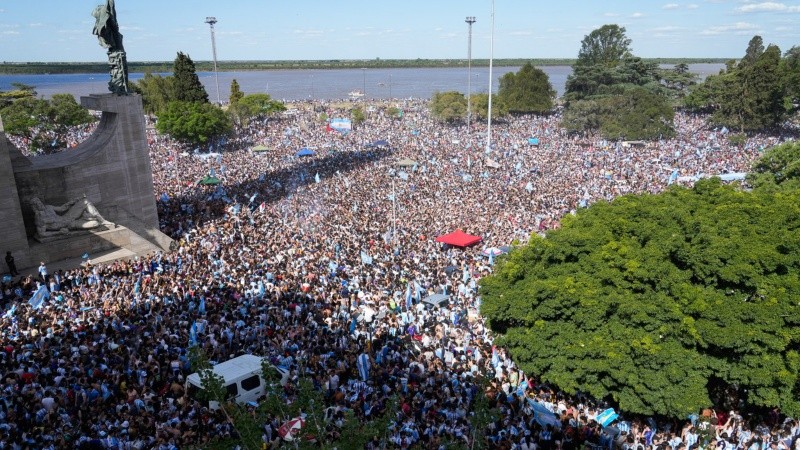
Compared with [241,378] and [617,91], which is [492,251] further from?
[617,91]

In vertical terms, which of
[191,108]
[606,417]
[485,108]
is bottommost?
[606,417]

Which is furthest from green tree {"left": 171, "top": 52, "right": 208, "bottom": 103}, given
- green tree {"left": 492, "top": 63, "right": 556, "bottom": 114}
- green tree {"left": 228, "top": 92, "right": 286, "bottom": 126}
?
green tree {"left": 492, "top": 63, "right": 556, "bottom": 114}

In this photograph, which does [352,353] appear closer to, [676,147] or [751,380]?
[751,380]

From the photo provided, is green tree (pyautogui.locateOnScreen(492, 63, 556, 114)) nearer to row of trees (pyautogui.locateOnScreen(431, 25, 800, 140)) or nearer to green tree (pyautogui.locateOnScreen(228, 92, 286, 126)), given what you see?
row of trees (pyautogui.locateOnScreen(431, 25, 800, 140))

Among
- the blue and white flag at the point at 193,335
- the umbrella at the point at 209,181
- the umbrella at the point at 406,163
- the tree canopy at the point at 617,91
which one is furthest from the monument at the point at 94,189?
the tree canopy at the point at 617,91

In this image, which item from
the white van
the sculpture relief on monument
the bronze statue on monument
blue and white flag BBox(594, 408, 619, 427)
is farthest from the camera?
the bronze statue on monument

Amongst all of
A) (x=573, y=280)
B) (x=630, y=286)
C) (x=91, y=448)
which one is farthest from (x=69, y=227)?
(x=630, y=286)

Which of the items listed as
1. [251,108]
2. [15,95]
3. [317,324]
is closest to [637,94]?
[251,108]
